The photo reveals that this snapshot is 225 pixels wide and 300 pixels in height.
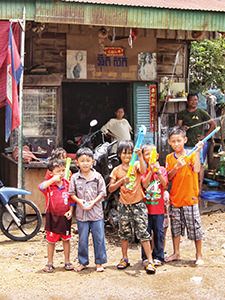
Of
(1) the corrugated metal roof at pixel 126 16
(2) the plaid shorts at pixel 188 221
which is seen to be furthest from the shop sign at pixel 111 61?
(2) the plaid shorts at pixel 188 221

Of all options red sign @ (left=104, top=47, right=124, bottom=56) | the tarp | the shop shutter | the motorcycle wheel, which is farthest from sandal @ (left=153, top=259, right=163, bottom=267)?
red sign @ (left=104, top=47, right=124, bottom=56)

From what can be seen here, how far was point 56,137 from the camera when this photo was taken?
840cm

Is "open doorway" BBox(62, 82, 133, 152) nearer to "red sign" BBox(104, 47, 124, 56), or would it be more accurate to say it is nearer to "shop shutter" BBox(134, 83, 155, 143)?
"shop shutter" BBox(134, 83, 155, 143)

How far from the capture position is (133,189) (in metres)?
4.90

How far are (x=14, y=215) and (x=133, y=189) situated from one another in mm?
2286

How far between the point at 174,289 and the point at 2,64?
420 centimetres

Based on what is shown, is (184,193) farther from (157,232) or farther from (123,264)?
(123,264)

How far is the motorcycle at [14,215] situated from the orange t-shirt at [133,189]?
6.14 feet

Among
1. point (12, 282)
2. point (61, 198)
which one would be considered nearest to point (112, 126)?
point (61, 198)

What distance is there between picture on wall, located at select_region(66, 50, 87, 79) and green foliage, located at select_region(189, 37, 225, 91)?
15.2 feet

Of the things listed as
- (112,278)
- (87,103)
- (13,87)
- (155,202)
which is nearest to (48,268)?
(112,278)

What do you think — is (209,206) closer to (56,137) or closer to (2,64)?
(56,137)

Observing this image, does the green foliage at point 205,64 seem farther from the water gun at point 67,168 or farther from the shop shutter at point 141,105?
the water gun at point 67,168

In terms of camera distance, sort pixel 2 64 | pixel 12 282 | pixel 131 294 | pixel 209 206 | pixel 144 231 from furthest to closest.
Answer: pixel 209 206
pixel 2 64
pixel 144 231
pixel 12 282
pixel 131 294
